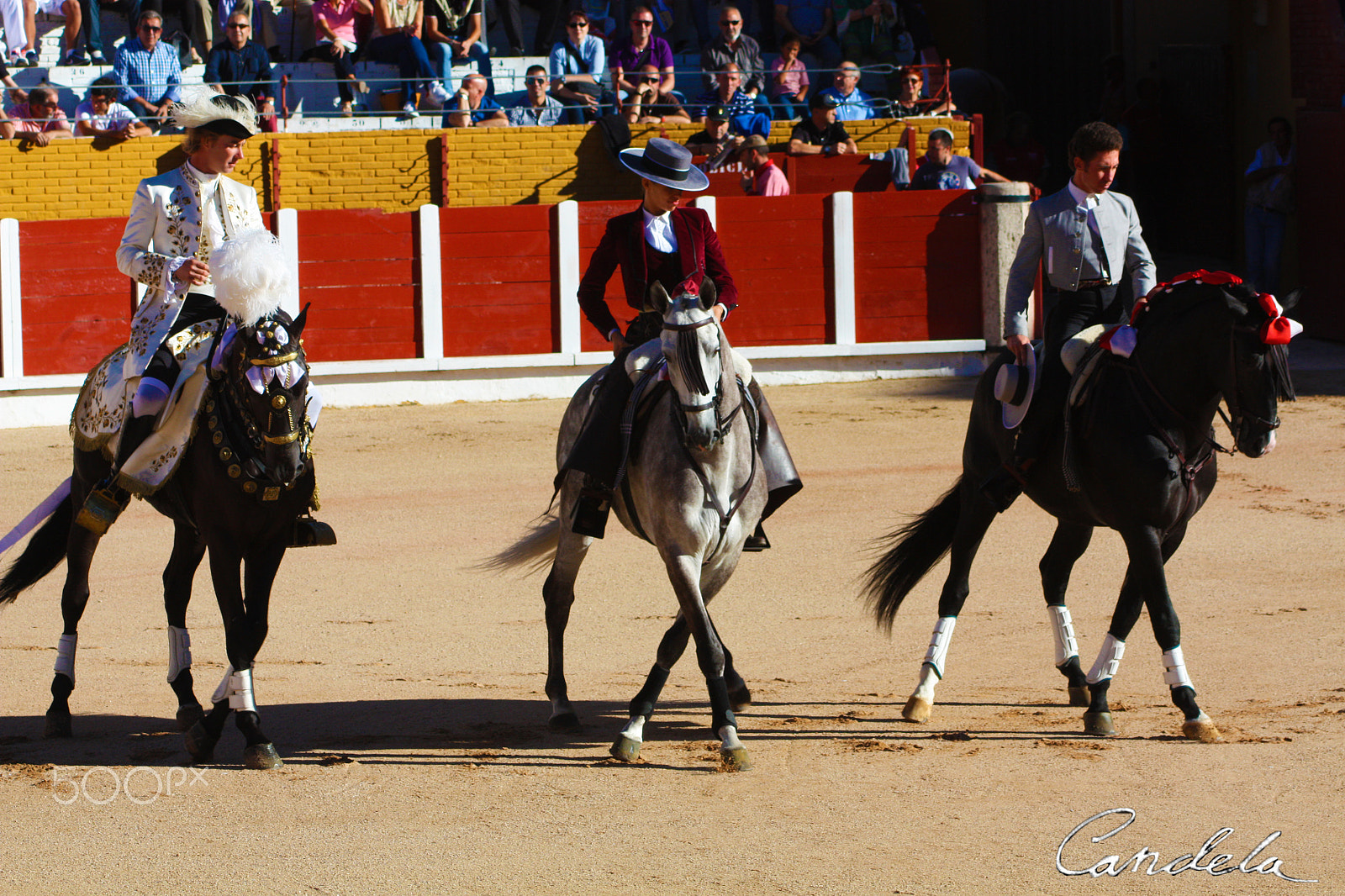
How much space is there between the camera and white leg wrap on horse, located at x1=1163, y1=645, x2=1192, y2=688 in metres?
4.81

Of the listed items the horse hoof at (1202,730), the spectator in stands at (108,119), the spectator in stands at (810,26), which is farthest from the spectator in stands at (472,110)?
the horse hoof at (1202,730)

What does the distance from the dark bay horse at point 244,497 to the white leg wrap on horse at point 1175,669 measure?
262 cm

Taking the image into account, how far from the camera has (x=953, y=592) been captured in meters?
5.38

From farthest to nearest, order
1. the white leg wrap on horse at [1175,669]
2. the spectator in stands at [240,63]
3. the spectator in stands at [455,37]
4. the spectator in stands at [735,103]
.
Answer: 1. the spectator in stands at [455,37]
2. the spectator in stands at [240,63]
3. the spectator in stands at [735,103]
4. the white leg wrap on horse at [1175,669]

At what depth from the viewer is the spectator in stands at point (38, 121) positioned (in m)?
15.0

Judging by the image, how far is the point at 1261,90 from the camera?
16.2 m

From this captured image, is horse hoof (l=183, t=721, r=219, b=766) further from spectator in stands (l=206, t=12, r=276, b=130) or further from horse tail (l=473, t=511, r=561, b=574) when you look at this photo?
spectator in stands (l=206, t=12, r=276, b=130)

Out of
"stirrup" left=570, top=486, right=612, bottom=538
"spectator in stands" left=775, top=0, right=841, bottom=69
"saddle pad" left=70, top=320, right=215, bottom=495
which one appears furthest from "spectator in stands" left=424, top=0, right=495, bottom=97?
"stirrup" left=570, top=486, right=612, bottom=538

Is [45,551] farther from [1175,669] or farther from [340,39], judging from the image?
[340,39]

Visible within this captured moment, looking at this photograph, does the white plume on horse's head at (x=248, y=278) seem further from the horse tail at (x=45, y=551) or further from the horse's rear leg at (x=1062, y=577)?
the horse's rear leg at (x=1062, y=577)

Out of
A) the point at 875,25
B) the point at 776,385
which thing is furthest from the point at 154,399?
the point at 875,25

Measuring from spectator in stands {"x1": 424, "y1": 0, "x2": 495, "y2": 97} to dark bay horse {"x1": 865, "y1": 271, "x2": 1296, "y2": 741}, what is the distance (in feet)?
40.9

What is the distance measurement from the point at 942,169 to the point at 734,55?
12.0 ft
